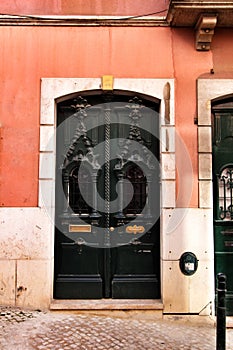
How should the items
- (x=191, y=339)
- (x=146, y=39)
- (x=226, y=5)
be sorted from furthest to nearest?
(x=146, y=39) → (x=226, y=5) → (x=191, y=339)

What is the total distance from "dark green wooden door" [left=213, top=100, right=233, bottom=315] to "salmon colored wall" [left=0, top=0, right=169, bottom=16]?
6.12ft

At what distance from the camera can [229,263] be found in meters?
5.97

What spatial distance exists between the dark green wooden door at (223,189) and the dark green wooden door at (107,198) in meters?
0.90

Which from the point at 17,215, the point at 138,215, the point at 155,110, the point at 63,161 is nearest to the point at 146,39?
the point at 155,110

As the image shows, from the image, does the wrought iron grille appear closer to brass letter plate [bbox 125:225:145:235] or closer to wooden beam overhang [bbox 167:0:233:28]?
brass letter plate [bbox 125:225:145:235]

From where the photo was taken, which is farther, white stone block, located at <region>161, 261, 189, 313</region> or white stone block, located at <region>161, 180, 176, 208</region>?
white stone block, located at <region>161, 180, 176, 208</region>

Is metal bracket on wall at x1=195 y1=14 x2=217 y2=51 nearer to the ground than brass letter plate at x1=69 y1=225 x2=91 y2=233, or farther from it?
farther from it

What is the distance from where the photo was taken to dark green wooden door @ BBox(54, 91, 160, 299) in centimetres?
606

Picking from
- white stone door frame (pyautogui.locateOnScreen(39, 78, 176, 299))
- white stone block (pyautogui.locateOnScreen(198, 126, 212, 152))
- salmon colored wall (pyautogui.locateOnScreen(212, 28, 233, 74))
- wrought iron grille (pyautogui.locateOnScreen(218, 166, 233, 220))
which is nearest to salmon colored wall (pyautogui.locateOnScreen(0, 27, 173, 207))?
white stone door frame (pyautogui.locateOnScreen(39, 78, 176, 299))

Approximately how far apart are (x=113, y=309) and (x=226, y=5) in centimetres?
463

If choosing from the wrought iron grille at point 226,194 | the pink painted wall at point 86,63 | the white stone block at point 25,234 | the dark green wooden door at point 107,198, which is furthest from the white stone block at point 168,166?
the white stone block at point 25,234

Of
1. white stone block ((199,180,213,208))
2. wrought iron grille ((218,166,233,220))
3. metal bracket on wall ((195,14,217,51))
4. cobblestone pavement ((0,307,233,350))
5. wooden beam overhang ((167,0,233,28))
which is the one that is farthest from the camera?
wrought iron grille ((218,166,233,220))

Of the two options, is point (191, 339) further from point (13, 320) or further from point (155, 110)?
point (155, 110)

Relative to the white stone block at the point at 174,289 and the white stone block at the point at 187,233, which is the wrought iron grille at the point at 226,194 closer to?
the white stone block at the point at 187,233
